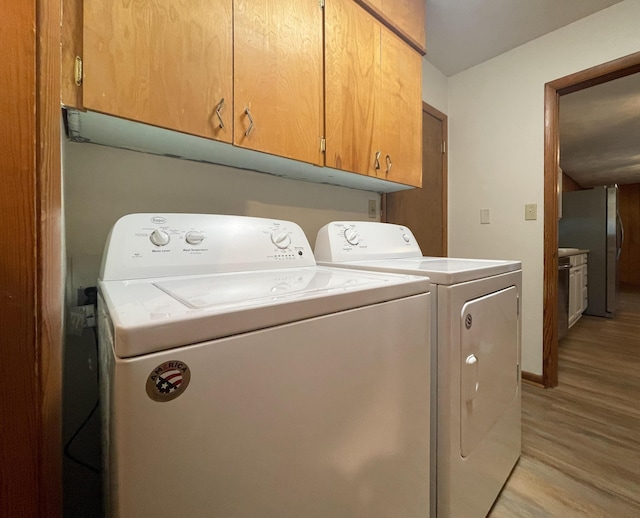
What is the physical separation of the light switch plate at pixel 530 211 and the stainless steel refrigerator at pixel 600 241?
2.89 m

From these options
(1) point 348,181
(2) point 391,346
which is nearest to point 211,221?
(2) point 391,346

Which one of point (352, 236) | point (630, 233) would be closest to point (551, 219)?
point (352, 236)

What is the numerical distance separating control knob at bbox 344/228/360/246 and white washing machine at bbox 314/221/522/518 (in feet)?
0.21

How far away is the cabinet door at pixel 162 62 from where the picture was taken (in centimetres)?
73

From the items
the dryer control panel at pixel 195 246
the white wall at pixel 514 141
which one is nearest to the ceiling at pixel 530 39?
the white wall at pixel 514 141

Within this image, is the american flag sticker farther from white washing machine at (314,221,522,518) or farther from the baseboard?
the baseboard

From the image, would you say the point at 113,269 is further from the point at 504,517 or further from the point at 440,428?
the point at 504,517

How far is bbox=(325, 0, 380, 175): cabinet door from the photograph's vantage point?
122 cm

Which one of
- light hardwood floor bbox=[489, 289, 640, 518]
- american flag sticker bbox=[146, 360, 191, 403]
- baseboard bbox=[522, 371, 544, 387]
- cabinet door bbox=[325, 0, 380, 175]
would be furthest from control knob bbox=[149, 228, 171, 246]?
baseboard bbox=[522, 371, 544, 387]

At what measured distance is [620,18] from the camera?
1748 mm

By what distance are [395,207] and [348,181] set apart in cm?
59

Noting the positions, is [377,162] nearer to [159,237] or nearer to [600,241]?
[159,237]

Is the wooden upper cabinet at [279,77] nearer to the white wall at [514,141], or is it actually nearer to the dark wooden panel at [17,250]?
the dark wooden panel at [17,250]

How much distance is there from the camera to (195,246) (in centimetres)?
93
